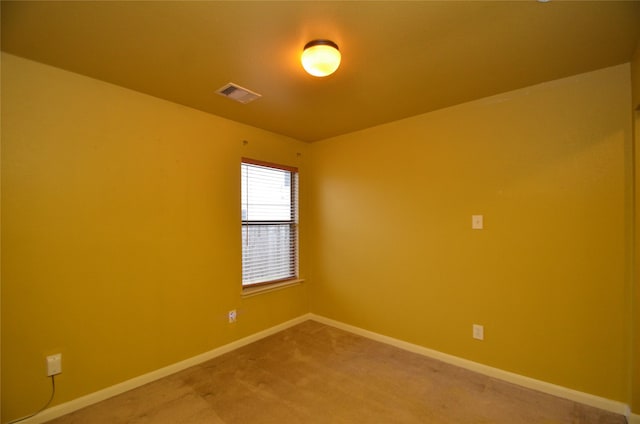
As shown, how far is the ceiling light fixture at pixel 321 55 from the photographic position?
67.4 inches

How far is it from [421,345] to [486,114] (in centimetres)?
224

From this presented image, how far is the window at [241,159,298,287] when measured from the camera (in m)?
3.28

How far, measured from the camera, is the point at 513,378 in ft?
7.91

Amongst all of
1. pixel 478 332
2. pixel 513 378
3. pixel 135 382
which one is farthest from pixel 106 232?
pixel 513 378

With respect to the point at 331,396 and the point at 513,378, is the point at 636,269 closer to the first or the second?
the point at 513,378

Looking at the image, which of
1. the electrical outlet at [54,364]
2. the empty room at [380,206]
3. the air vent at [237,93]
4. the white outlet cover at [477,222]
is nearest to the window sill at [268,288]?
the empty room at [380,206]

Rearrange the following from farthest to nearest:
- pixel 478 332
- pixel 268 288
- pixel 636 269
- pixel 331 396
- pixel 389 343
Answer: pixel 268 288 → pixel 389 343 → pixel 478 332 → pixel 331 396 → pixel 636 269

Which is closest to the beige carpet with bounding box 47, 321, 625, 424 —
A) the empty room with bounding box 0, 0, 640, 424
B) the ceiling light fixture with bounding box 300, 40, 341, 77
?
the empty room with bounding box 0, 0, 640, 424

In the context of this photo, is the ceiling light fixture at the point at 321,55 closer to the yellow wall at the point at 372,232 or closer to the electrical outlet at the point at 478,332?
the yellow wall at the point at 372,232

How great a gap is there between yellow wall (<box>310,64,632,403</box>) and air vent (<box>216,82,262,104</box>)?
4.62 ft

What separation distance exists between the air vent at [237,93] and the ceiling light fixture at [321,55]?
808 mm

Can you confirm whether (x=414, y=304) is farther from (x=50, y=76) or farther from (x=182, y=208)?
(x=50, y=76)

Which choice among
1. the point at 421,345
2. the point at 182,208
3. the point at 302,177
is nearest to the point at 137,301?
the point at 182,208

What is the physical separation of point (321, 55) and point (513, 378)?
2825mm
